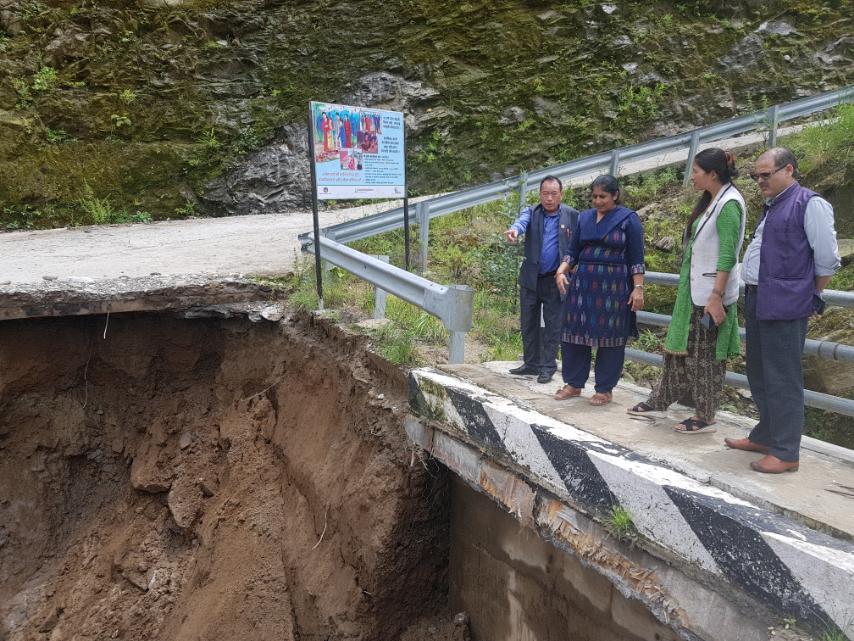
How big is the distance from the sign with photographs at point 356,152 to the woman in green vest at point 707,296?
3.31 metres

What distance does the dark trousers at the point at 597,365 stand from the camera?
157 inches

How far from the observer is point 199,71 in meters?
13.0

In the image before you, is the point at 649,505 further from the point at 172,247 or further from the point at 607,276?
the point at 172,247

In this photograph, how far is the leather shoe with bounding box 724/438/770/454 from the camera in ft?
10.3

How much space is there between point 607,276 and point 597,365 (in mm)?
566

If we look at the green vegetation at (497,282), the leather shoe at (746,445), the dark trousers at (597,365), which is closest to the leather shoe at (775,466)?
the leather shoe at (746,445)

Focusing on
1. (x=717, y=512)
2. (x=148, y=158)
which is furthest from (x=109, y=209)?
(x=717, y=512)

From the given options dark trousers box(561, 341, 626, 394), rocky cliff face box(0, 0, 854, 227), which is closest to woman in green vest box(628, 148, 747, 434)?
dark trousers box(561, 341, 626, 394)

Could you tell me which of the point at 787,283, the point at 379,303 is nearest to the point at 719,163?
the point at 787,283

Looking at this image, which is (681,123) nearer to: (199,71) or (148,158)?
(199,71)

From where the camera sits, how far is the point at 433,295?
14.2ft

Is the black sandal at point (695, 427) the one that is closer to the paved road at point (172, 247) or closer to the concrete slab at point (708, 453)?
the concrete slab at point (708, 453)

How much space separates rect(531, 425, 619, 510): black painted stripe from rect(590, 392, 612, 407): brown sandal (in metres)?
0.92

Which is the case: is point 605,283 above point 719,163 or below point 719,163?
below
